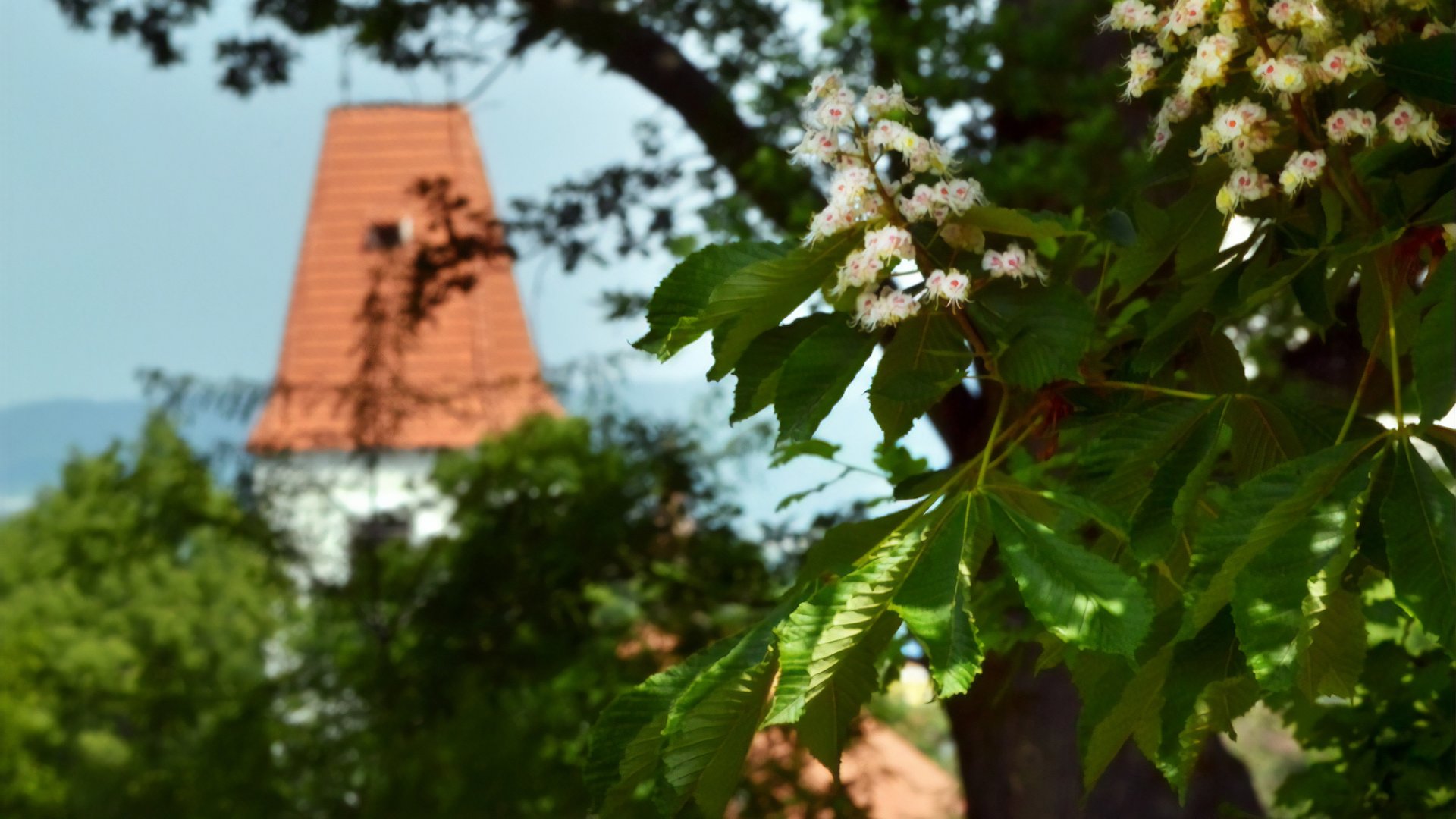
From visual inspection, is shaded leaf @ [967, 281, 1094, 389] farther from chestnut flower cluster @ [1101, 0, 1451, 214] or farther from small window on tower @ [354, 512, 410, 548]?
small window on tower @ [354, 512, 410, 548]

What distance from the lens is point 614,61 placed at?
3430mm

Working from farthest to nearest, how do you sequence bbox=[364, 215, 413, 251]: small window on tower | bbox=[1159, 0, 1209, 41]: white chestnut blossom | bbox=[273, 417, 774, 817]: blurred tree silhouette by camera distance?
bbox=[364, 215, 413, 251]: small window on tower
bbox=[273, 417, 774, 817]: blurred tree silhouette
bbox=[1159, 0, 1209, 41]: white chestnut blossom

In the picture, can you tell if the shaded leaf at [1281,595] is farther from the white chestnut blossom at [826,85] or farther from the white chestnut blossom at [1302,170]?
the white chestnut blossom at [826,85]

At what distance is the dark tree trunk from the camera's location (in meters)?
2.89

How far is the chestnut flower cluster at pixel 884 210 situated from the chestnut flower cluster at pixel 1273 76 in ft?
0.53

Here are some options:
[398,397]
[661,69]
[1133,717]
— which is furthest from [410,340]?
[1133,717]

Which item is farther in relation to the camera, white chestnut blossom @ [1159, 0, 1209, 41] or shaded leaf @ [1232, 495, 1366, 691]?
white chestnut blossom @ [1159, 0, 1209, 41]

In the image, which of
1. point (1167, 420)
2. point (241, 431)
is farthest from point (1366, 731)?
point (241, 431)

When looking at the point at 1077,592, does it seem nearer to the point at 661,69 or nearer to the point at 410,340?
the point at 661,69

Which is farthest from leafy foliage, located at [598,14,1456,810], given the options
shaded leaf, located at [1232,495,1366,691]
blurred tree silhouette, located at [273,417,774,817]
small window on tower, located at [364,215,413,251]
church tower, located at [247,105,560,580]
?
small window on tower, located at [364,215,413,251]

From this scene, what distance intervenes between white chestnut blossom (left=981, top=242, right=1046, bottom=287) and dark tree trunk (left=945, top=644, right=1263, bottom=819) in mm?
1903

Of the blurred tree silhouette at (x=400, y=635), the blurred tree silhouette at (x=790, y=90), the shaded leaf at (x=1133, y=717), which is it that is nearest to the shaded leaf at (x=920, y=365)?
the shaded leaf at (x=1133, y=717)

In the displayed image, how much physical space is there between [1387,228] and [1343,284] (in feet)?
1.08

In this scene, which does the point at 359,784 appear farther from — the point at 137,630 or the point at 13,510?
the point at 13,510
